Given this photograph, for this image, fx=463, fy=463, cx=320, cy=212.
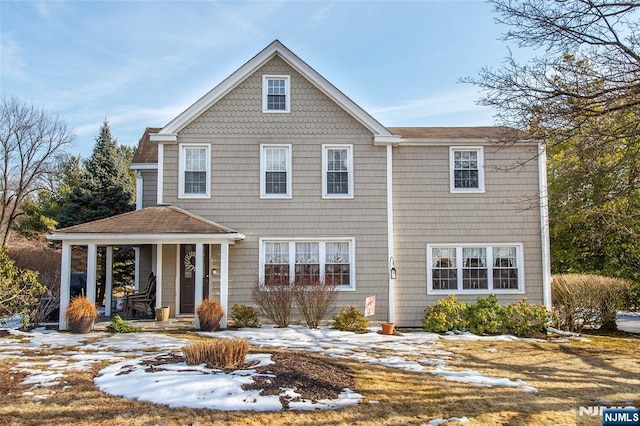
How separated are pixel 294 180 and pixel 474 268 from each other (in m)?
5.75

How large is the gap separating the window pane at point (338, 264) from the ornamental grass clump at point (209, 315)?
3.18m

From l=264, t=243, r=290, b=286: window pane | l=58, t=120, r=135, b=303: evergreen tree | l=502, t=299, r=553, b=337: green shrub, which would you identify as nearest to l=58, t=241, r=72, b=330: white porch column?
l=264, t=243, r=290, b=286: window pane

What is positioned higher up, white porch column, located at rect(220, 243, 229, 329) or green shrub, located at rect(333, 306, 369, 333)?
white porch column, located at rect(220, 243, 229, 329)

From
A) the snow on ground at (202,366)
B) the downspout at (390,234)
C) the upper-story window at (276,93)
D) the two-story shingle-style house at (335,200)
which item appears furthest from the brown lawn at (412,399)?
the upper-story window at (276,93)

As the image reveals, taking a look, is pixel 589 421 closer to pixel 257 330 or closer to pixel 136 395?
pixel 136 395

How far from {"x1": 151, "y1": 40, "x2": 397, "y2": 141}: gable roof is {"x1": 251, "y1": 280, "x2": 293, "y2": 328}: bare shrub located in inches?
192

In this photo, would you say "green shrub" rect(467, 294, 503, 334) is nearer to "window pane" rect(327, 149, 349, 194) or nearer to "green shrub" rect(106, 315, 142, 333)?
"window pane" rect(327, 149, 349, 194)

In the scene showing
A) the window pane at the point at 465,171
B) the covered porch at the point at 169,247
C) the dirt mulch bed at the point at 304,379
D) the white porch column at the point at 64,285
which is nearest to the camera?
the dirt mulch bed at the point at 304,379

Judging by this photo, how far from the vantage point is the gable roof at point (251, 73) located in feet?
42.3

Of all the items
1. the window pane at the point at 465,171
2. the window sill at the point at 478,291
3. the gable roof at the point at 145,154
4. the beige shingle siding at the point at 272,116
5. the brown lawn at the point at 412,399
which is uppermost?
the beige shingle siding at the point at 272,116

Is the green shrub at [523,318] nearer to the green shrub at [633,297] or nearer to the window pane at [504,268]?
the window pane at [504,268]

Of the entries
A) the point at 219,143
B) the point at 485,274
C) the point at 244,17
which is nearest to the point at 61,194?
the point at 219,143

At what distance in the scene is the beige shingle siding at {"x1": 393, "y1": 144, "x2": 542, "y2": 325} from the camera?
13250mm

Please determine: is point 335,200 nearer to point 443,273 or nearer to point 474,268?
point 443,273
